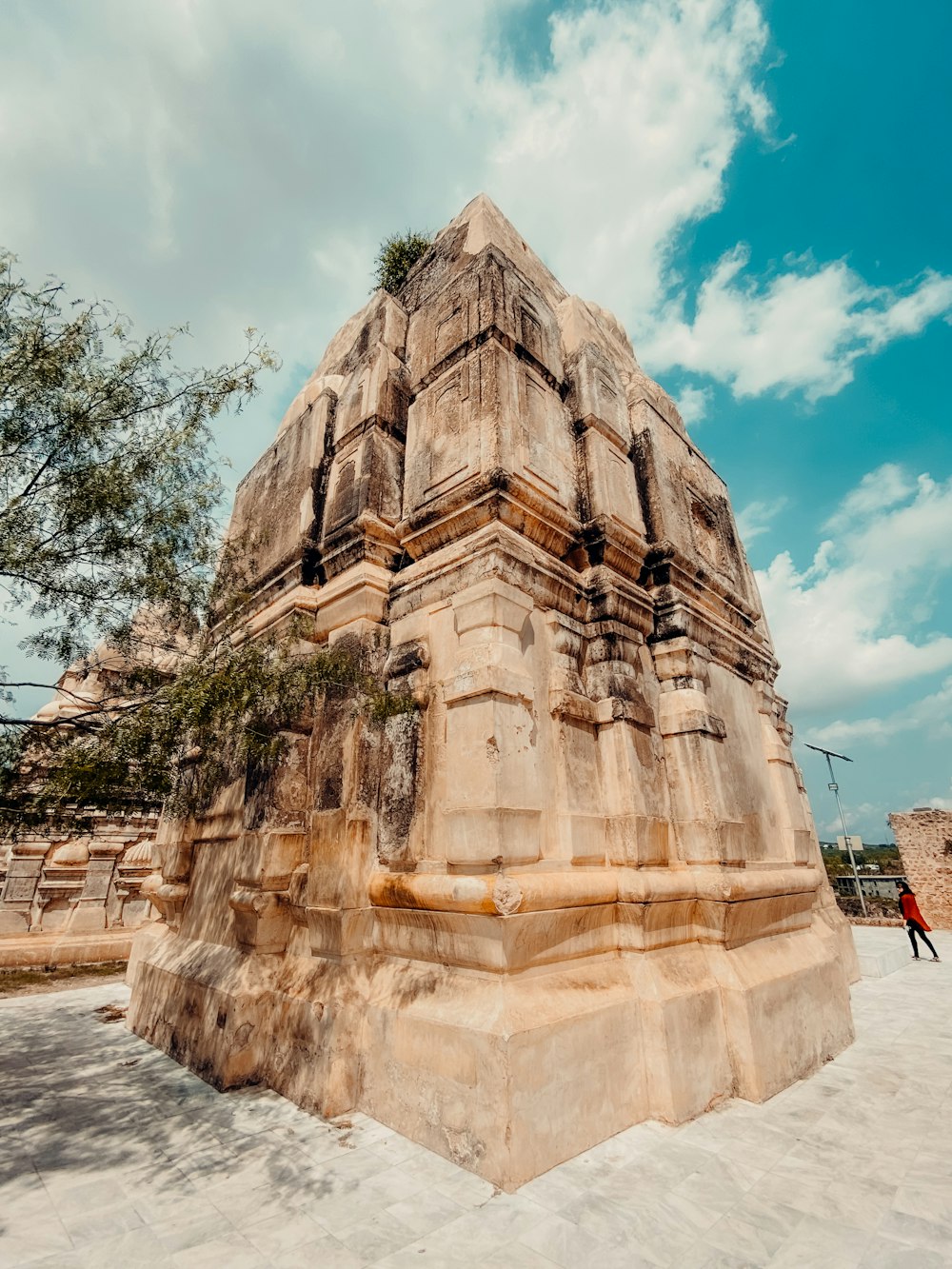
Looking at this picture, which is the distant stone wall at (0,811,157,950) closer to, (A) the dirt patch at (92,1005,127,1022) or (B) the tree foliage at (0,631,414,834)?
(A) the dirt patch at (92,1005,127,1022)

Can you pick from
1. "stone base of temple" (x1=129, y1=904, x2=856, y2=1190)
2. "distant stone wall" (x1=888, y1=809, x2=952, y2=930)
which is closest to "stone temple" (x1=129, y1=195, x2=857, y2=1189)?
"stone base of temple" (x1=129, y1=904, x2=856, y2=1190)

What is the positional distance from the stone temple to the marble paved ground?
27cm

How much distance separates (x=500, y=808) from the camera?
3932mm

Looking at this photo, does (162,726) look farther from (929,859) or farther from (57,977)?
(929,859)

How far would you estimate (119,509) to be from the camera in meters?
4.55

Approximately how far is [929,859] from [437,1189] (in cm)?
2134

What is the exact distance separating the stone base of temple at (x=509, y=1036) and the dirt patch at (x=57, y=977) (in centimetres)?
496

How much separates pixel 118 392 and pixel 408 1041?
512 centimetres

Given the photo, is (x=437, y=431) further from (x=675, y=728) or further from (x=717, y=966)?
(x=717, y=966)

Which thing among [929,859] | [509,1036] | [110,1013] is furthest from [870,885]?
[509,1036]

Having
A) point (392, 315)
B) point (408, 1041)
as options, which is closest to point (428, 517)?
point (392, 315)

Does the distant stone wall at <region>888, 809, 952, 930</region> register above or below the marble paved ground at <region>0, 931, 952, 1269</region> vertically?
above

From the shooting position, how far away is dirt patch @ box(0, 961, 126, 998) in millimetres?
8648

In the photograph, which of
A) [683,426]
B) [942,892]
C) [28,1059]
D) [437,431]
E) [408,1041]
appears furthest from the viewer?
[942,892]
